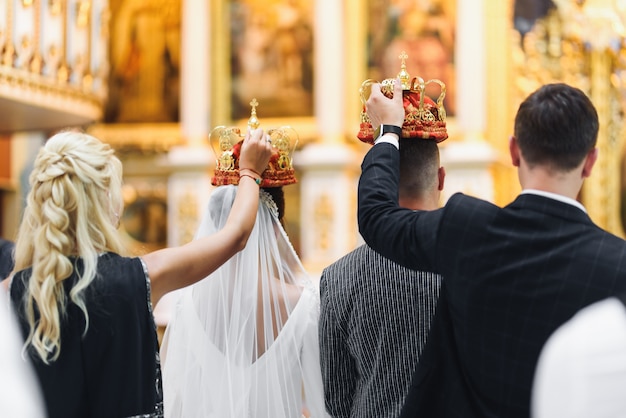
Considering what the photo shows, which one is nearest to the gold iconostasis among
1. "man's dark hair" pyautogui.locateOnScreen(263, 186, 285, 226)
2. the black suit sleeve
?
"man's dark hair" pyautogui.locateOnScreen(263, 186, 285, 226)

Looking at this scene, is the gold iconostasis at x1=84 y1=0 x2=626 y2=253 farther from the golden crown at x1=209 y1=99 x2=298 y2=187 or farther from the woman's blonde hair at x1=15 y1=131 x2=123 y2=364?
the woman's blonde hair at x1=15 y1=131 x2=123 y2=364

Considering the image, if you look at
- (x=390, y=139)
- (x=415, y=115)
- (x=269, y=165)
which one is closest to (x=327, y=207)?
(x=269, y=165)

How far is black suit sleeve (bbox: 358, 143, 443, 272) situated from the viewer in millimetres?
2410

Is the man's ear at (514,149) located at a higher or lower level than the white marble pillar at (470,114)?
lower

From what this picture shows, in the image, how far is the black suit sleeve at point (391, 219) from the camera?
2410mm

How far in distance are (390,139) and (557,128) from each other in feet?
1.75

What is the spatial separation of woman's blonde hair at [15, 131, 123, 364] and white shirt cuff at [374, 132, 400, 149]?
0.72 meters

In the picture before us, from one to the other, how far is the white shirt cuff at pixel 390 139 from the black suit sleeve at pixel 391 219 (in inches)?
0.7

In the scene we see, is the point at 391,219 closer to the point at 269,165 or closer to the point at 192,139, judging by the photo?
the point at 269,165

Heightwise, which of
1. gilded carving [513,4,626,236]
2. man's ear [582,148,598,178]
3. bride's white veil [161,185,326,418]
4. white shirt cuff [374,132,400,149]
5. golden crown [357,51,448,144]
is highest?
gilded carving [513,4,626,236]

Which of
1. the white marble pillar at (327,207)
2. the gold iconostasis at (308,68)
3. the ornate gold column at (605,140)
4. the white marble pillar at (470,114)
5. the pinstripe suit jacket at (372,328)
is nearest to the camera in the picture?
the pinstripe suit jacket at (372,328)

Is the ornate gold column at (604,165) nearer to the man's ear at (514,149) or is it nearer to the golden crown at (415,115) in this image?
the golden crown at (415,115)

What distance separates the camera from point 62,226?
2.62m

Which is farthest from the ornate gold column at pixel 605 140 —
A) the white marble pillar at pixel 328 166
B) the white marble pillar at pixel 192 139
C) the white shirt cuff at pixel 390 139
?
the white shirt cuff at pixel 390 139
